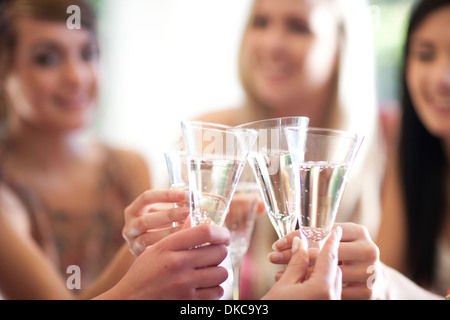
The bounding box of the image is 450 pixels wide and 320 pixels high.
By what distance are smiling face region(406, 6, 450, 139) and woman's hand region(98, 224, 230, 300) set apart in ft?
4.42

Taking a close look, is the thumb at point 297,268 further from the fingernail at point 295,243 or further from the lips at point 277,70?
the lips at point 277,70

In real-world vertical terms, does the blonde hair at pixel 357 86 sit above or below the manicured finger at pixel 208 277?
above

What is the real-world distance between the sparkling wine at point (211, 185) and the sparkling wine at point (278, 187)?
0.04 metres

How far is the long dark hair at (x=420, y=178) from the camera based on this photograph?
1.61m

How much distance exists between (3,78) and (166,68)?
4.15 feet

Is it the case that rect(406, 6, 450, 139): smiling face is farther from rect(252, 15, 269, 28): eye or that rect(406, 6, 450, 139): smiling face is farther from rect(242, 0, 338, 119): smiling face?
rect(252, 15, 269, 28): eye

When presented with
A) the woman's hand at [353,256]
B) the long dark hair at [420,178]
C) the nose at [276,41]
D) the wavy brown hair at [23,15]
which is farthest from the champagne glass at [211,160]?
the wavy brown hair at [23,15]

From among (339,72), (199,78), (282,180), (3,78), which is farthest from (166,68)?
(282,180)

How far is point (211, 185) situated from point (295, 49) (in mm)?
1358

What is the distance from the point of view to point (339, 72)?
5.86 feet

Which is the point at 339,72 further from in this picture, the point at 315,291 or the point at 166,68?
the point at 166,68

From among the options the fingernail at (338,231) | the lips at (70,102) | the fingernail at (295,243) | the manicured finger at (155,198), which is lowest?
the fingernail at (295,243)

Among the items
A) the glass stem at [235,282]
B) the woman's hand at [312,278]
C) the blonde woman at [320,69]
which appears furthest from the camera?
the blonde woman at [320,69]

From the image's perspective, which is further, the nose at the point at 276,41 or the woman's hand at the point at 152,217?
the nose at the point at 276,41
